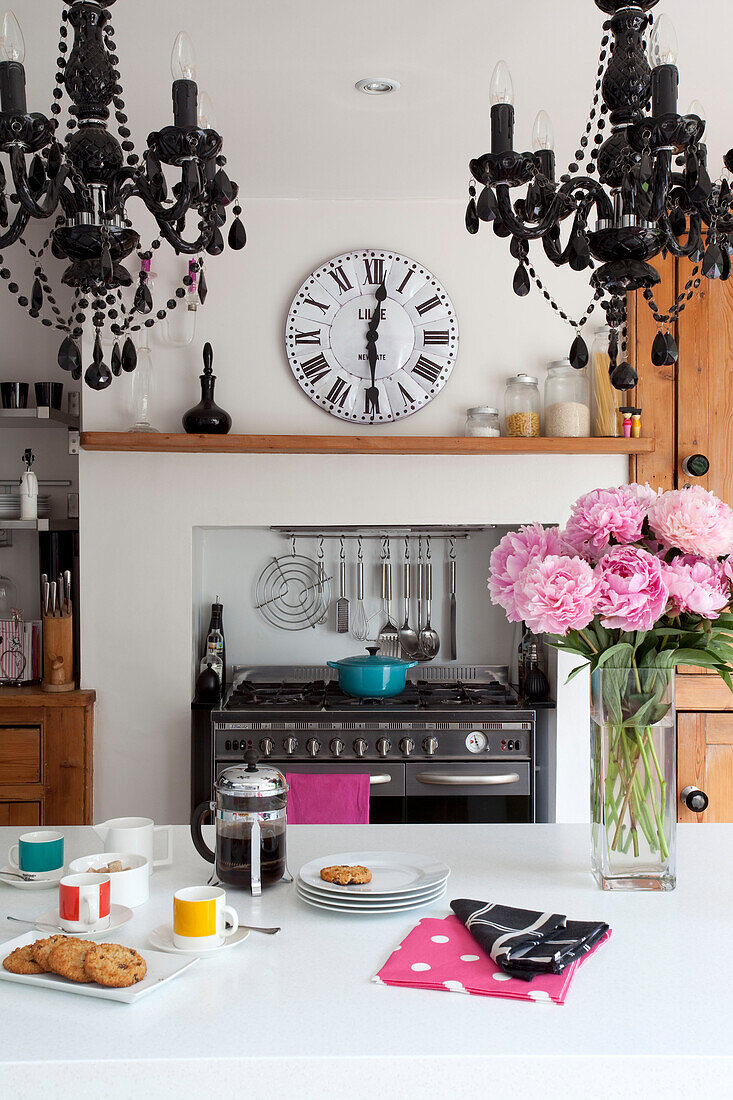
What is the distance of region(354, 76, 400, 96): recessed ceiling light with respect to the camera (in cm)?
253

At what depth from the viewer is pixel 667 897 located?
1.55 meters

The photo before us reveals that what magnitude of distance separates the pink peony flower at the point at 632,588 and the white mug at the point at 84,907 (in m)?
0.84

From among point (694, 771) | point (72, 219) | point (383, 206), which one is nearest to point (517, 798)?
point (694, 771)

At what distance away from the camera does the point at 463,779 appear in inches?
125

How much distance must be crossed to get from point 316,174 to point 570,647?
2.15 meters

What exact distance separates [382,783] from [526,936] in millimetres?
1861

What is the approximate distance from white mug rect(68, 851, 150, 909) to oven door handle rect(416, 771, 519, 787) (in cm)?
170

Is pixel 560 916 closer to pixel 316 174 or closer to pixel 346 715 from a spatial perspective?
pixel 346 715

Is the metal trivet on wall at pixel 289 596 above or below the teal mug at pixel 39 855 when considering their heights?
above

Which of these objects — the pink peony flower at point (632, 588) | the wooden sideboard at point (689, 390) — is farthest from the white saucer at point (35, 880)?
the wooden sideboard at point (689, 390)

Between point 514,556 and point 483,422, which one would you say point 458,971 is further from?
point 483,422

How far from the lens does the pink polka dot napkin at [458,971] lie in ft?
3.97

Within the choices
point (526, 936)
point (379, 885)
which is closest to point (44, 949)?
point (379, 885)

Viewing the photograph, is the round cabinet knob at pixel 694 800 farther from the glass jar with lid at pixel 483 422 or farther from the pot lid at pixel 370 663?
the glass jar with lid at pixel 483 422
